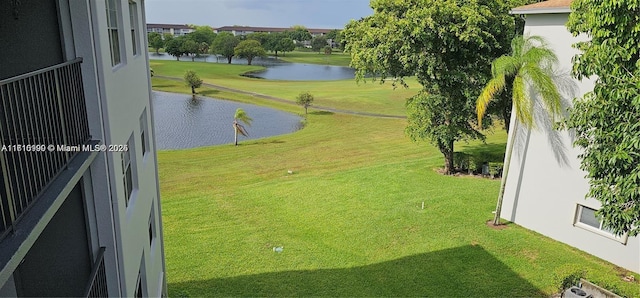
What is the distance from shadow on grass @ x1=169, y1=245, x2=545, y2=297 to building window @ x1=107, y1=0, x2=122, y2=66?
693cm

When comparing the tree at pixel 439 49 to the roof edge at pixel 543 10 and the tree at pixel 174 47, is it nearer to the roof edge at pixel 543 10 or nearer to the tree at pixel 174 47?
the roof edge at pixel 543 10

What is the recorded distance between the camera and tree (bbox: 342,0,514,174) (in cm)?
1656

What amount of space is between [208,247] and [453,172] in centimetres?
1290

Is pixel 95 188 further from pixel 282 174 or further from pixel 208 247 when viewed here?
pixel 282 174

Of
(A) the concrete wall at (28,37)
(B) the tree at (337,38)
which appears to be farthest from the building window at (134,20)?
(B) the tree at (337,38)

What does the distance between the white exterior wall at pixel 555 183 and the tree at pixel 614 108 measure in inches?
159

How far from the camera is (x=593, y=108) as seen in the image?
7.88m

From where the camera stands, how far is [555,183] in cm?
A: 1278

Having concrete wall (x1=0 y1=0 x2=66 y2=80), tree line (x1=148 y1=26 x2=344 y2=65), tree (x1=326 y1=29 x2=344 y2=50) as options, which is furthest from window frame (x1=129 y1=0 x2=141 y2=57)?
tree line (x1=148 y1=26 x2=344 y2=65)

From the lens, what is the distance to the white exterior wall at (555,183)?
11.7m

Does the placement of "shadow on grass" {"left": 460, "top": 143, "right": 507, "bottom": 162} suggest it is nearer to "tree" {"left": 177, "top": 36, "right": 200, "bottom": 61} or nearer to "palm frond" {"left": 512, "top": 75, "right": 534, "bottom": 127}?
"palm frond" {"left": 512, "top": 75, "right": 534, "bottom": 127}

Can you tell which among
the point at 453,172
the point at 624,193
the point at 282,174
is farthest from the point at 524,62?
the point at 282,174

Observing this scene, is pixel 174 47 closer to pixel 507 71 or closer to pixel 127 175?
pixel 507 71

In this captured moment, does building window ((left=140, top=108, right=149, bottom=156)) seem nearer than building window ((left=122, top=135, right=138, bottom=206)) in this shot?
No
